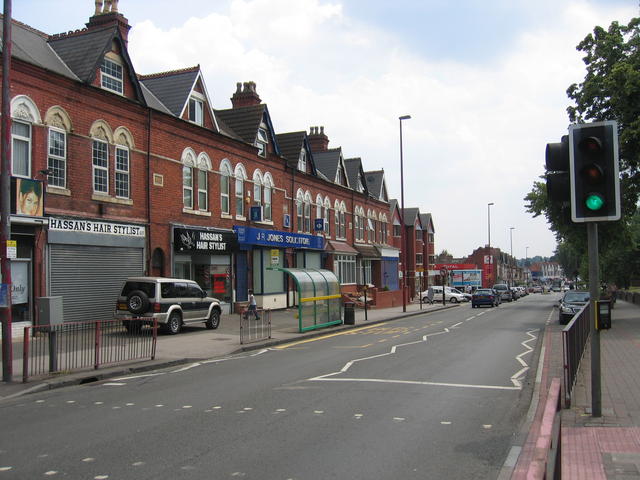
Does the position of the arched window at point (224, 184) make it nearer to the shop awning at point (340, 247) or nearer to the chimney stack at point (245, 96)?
the chimney stack at point (245, 96)

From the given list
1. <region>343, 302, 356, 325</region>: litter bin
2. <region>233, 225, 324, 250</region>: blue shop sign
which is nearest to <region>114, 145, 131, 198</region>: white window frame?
<region>233, 225, 324, 250</region>: blue shop sign

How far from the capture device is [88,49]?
2197 cm

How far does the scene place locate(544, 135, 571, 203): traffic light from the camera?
7.12 meters

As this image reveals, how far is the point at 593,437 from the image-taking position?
21.7ft

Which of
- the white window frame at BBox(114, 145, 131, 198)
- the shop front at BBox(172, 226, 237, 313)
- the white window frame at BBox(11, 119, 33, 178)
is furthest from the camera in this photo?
the shop front at BBox(172, 226, 237, 313)

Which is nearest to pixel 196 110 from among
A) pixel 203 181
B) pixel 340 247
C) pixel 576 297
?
pixel 203 181

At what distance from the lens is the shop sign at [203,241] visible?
2504cm

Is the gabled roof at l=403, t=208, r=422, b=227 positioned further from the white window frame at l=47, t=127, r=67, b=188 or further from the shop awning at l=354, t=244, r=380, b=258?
A: the white window frame at l=47, t=127, r=67, b=188

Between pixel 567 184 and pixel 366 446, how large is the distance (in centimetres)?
383

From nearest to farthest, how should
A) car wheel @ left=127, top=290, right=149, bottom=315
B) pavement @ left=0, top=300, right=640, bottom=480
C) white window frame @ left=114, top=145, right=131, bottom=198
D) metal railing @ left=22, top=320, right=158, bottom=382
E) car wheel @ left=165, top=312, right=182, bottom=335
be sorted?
pavement @ left=0, top=300, right=640, bottom=480 → metal railing @ left=22, top=320, right=158, bottom=382 → car wheel @ left=127, top=290, right=149, bottom=315 → car wheel @ left=165, top=312, right=182, bottom=335 → white window frame @ left=114, top=145, right=131, bottom=198

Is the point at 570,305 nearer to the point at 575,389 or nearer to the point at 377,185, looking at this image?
the point at 575,389

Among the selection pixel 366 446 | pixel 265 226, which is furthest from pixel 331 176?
pixel 366 446

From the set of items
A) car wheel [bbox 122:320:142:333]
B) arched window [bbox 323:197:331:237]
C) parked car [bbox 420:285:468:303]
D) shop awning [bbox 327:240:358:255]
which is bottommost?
parked car [bbox 420:285:468:303]

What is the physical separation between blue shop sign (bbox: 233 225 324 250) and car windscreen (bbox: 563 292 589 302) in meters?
14.8
